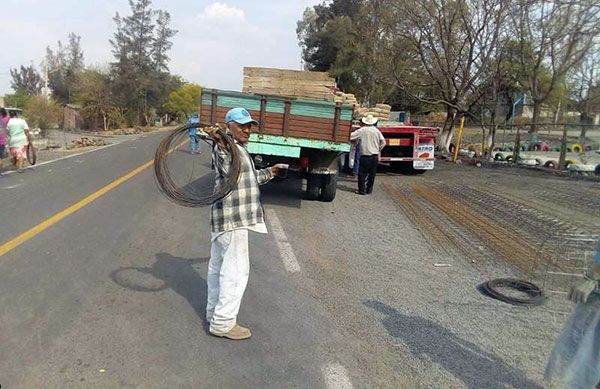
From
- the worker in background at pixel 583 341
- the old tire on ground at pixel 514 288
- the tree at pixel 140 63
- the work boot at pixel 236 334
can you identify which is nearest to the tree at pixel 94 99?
the tree at pixel 140 63

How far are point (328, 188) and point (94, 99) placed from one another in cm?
5064

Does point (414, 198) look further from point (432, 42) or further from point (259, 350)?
point (432, 42)

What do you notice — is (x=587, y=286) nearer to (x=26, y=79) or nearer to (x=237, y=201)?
(x=237, y=201)

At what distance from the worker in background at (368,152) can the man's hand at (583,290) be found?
8635 millimetres

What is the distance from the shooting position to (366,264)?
620 centimetres

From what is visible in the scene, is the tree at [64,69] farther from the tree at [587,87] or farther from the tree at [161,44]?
the tree at [587,87]

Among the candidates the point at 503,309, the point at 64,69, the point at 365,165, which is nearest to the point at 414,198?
the point at 365,165

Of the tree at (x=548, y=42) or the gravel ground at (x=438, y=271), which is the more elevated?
the tree at (x=548, y=42)

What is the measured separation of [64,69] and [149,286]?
Answer: 8035 centimetres

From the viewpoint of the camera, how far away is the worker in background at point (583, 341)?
300cm

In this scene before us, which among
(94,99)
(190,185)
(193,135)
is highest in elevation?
(94,99)

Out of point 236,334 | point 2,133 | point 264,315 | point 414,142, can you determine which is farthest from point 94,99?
point 236,334

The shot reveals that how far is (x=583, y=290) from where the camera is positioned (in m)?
2.97

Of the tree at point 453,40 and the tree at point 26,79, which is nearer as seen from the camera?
the tree at point 453,40
